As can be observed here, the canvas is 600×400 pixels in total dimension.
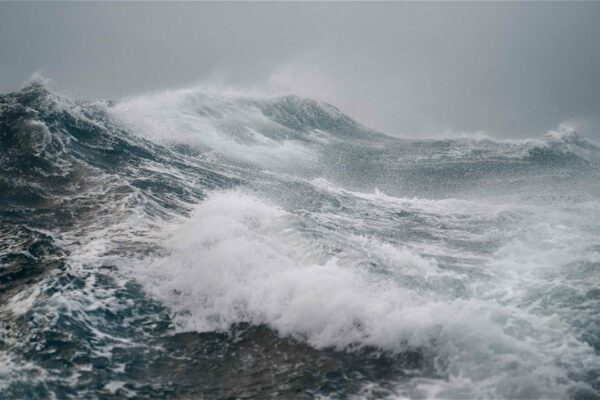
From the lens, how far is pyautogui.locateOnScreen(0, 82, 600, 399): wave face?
23.1 feet

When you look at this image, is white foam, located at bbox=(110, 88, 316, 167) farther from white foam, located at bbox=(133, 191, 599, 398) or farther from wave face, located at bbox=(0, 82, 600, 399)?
white foam, located at bbox=(133, 191, 599, 398)

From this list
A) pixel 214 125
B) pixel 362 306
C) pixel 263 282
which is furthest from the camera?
pixel 214 125

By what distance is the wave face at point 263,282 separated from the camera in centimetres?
705

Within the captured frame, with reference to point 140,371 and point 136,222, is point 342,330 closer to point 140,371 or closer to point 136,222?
point 140,371

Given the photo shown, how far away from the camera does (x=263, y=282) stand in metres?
9.85

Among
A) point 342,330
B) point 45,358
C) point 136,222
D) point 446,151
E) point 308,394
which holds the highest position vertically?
point 446,151

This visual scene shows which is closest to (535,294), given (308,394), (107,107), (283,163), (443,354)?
(443,354)

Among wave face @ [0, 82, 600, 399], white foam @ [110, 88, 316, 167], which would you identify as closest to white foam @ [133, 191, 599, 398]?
wave face @ [0, 82, 600, 399]

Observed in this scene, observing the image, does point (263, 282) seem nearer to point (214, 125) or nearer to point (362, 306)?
point (362, 306)

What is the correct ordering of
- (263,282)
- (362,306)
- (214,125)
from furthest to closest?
(214,125) < (263,282) < (362,306)

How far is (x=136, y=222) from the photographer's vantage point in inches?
529

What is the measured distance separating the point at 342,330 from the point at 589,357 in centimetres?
398

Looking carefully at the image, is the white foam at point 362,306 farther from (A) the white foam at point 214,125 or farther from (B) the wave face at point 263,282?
(A) the white foam at point 214,125

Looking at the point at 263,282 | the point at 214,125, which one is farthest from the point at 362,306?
the point at 214,125
